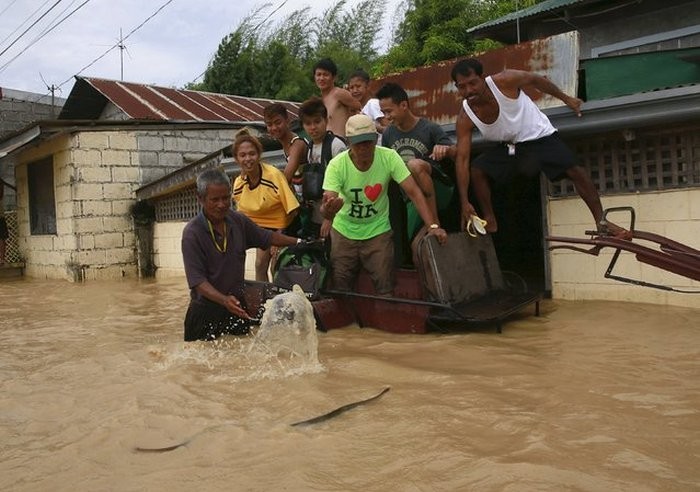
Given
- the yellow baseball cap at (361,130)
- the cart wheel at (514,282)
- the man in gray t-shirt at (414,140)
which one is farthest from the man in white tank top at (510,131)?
the yellow baseball cap at (361,130)

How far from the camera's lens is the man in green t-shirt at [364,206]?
4762 mm

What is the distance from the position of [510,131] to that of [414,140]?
78cm

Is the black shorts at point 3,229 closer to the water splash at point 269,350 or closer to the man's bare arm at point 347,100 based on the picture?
the man's bare arm at point 347,100

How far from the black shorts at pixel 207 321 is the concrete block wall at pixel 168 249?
630 centimetres

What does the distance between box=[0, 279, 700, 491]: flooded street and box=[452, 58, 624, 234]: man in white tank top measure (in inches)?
46.6

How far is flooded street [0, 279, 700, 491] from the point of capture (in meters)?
2.43

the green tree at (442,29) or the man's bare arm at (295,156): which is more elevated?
the green tree at (442,29)

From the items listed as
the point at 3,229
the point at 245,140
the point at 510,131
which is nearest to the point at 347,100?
the point at 245,140

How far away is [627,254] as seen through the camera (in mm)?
5840

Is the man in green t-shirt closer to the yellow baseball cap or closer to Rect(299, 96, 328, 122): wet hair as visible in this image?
the yellow baseball cap

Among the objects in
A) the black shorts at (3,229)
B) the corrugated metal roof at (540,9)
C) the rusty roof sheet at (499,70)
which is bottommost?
the black shorts at (3,229)

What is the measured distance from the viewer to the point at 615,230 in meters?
4.12

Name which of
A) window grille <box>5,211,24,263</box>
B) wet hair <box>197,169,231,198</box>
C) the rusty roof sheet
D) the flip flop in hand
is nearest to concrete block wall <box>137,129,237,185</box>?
window grille <box>5,211,24,263</box>

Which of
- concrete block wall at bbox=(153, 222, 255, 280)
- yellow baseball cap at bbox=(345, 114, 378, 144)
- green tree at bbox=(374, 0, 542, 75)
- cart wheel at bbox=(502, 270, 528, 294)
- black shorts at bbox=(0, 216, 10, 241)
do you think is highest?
green tree at bbox=(374, 0, 542, 75)
